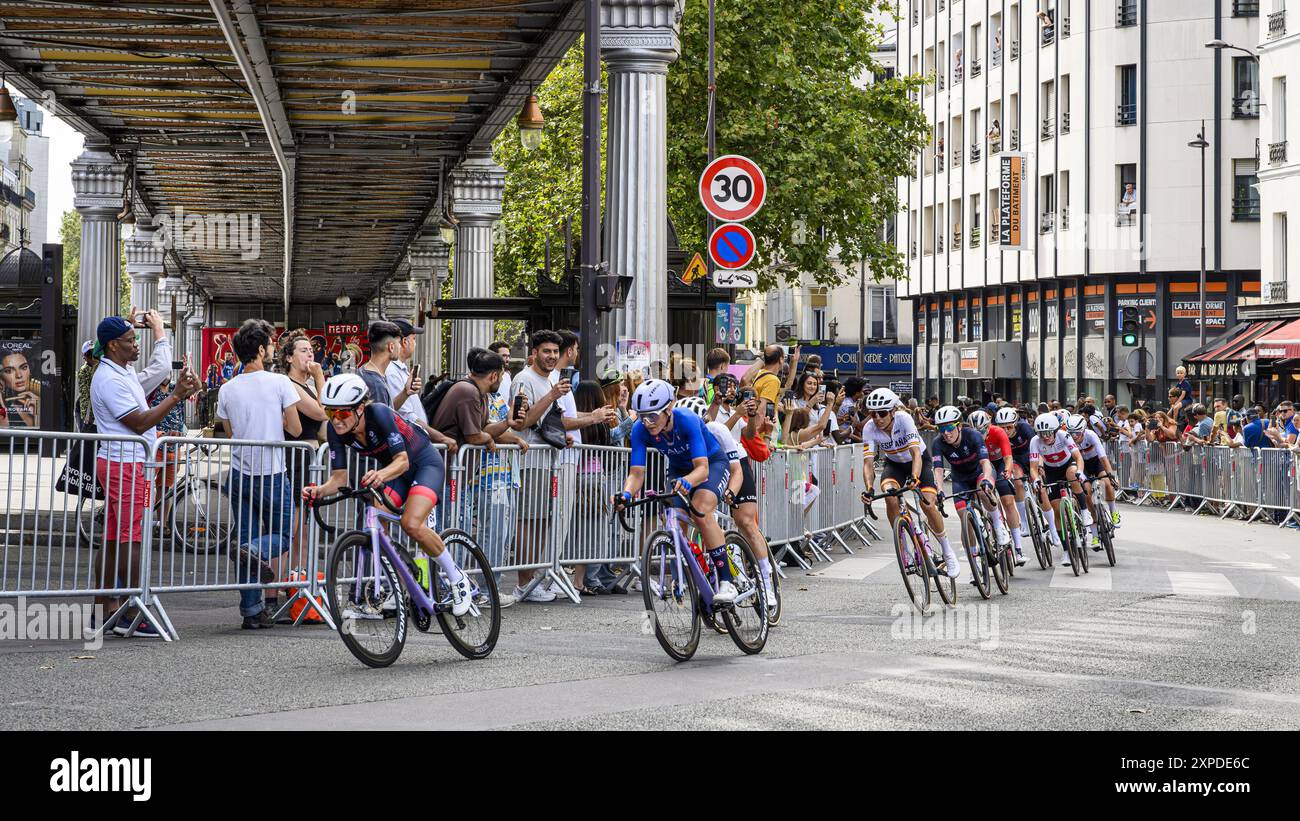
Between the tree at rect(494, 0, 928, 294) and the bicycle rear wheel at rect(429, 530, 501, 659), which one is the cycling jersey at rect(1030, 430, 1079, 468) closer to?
the bicycle rear wheel at rect(429, 530, 501, 659)

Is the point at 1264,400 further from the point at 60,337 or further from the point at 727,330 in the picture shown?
the point at 60,337

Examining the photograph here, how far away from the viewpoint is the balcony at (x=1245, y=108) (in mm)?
55344

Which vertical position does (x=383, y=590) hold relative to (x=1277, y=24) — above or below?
below

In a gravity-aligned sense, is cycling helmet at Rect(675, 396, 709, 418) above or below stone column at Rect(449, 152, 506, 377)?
below

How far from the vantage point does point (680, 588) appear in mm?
10594

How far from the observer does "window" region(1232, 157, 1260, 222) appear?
55688mm

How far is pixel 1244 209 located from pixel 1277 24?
10308 millimetres

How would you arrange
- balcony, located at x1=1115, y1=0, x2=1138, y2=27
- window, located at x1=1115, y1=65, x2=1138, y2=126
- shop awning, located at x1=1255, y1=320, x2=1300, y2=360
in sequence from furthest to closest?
window, located at x1=1115, y1=65, x2=1138, y2=126 < balcony, located at x1=1115, y1=0, x2=1138, y2=27 < shop awning, located at x1=1255, y1=320, x2=1300, y2=360

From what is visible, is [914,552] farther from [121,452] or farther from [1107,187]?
[1107,187]

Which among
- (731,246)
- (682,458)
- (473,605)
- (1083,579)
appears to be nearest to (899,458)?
(1083,579)

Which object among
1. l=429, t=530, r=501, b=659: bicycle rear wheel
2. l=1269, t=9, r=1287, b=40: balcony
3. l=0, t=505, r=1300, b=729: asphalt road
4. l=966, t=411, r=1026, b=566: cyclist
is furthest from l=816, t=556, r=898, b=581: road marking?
l=1269, t=9, r=1287, b=40: balcony

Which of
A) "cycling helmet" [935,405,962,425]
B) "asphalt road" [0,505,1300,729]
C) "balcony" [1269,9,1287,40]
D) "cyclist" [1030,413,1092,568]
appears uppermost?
"balcony" [1269,9,1287,40]

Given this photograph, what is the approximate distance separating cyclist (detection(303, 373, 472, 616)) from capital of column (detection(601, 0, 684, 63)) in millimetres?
6924
